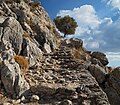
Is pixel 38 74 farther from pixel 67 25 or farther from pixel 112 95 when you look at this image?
pixel 67 25

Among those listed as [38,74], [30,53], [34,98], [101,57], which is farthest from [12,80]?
[101,57]

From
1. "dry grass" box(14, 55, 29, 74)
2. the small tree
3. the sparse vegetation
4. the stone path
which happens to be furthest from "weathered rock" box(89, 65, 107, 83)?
the small tree

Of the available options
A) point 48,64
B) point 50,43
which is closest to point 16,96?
point 48,64

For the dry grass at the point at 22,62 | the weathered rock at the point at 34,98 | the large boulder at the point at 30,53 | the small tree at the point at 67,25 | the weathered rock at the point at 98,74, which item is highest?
the small tree at the point at 67,25

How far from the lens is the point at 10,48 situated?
2275cm

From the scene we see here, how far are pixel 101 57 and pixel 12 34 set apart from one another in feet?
81.9

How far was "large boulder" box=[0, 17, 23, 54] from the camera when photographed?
2329 centimetres

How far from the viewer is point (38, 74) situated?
2212cm

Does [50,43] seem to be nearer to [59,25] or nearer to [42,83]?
[42,83]

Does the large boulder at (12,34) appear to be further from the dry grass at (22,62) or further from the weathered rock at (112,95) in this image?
the weathered rock at (112,95)

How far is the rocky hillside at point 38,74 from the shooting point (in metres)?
17.9

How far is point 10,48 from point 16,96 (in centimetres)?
620

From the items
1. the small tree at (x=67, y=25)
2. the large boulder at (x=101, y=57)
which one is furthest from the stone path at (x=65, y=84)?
the small tree at (x=67, y=25)

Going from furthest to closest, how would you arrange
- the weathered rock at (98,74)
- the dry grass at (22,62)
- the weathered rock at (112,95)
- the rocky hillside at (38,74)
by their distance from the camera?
the weathered rock at (98,74) → the weathered rock at (112,95) → the dry grass at (22,62) → the rocky hillside at (38,74)
